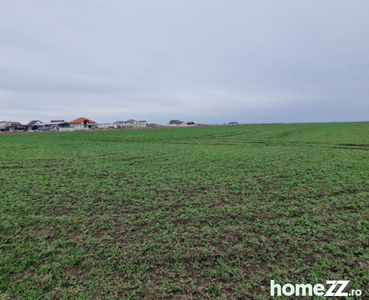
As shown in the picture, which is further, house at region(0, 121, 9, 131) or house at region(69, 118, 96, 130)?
house at region(69, 118, 96, 130)

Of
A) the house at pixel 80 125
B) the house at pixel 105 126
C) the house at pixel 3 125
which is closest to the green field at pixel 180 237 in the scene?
the house at pixel 80 125

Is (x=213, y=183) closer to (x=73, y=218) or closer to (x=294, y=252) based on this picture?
(x=294, y=252)

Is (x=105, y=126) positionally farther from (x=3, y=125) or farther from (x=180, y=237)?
(x=180, y=237)

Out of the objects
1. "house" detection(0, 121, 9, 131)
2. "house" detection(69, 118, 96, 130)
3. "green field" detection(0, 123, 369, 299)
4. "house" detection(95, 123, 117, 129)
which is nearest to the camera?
"green field" detection(0, 123, 369, 299)

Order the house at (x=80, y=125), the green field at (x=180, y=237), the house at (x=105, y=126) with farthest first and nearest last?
1. the house at (x=105, y=126)
2. the house at (x=80, y=125)
3. the green field at (x=180, y=237)

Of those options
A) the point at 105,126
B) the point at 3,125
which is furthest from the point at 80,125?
the point at 3,125

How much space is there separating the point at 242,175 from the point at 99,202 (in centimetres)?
412

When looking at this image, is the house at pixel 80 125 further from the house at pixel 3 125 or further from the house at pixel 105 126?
the house at pixel 3 125

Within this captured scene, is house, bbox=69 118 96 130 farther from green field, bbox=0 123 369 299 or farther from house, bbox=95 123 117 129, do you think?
green field, bbox=0 123 369 299

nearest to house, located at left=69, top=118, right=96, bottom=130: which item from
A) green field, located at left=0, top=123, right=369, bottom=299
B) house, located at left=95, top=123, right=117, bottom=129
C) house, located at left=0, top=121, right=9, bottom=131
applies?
house, located at left=95, top=123, right=117, bottom=129

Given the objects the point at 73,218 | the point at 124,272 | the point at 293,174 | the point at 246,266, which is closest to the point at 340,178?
the point at 293,174

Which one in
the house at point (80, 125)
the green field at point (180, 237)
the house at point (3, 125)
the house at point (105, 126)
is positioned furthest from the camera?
the house at point (105, 126)

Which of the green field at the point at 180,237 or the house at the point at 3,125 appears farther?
the house at the point at 3,125

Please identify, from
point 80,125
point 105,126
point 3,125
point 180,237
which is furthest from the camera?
point 105,126
